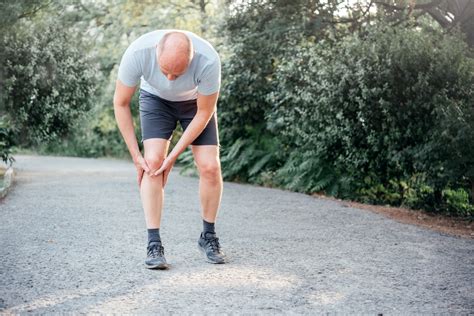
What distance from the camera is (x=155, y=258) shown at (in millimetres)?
5031

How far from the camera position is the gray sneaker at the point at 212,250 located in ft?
17.3

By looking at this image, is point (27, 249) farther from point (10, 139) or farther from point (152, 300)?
point (10, 139)

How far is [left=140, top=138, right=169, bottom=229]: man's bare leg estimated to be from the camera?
16.9 ft

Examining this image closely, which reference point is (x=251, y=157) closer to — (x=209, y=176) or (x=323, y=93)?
(x=323, y=93)

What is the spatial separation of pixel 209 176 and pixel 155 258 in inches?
30.1

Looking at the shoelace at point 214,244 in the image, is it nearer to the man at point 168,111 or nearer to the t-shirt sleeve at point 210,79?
the man at point 168,111

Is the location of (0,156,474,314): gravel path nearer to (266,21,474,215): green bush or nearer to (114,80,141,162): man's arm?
(114,80,141,162): man's arm

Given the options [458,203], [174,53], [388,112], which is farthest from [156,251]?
[458,203]

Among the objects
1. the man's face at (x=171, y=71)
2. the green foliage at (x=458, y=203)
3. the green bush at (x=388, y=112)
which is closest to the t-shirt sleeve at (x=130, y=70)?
the man's face at (x=171, y=71)

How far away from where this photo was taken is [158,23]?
73.4ft

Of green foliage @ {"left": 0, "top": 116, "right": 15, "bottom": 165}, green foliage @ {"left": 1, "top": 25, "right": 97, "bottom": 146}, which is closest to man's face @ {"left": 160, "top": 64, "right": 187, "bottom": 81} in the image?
green foliage @ {"left": 0, "top": 116, "right": 15, "bottom": 165}

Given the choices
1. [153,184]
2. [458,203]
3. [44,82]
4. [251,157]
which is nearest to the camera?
[153,184]

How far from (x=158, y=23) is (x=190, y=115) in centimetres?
1758

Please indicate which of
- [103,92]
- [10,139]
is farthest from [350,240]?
[103,92]
